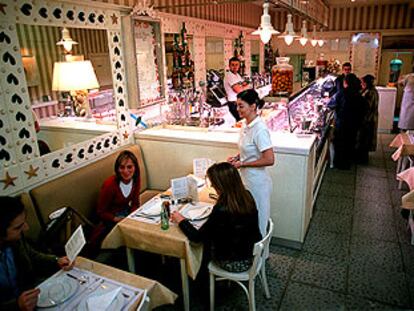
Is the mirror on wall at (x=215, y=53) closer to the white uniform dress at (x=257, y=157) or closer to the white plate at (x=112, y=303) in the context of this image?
the white uniform dress at (x=257, y=157)

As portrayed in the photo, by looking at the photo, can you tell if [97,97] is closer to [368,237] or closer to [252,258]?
[252,258]

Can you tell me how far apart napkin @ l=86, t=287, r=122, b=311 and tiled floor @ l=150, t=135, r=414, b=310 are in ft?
3.63

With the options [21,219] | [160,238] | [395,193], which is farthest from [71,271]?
[395,193]

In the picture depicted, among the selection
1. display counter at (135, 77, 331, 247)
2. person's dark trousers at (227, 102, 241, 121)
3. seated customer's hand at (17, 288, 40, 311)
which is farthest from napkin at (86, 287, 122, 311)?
person's dark trousers at (227, 102, 241, 121)

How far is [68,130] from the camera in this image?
3.24 metres

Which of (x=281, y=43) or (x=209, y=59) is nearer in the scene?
(x=209, y=59)

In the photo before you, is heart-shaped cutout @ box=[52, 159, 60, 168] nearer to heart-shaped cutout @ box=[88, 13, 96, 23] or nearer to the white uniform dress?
heart-shaped cutout @ box=[88, 13, 96, 23]

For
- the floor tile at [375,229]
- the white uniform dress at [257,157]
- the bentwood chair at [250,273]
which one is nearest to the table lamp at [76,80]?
the white uniform dress at [257,157]

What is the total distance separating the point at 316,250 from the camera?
11.2ft

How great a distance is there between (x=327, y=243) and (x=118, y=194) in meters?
2.24

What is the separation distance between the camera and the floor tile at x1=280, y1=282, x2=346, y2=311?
2643 millimetres

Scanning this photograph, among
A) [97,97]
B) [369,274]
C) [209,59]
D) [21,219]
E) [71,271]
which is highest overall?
[209,59]

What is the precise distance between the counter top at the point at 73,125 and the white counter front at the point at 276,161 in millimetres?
453

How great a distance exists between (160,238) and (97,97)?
209cm
